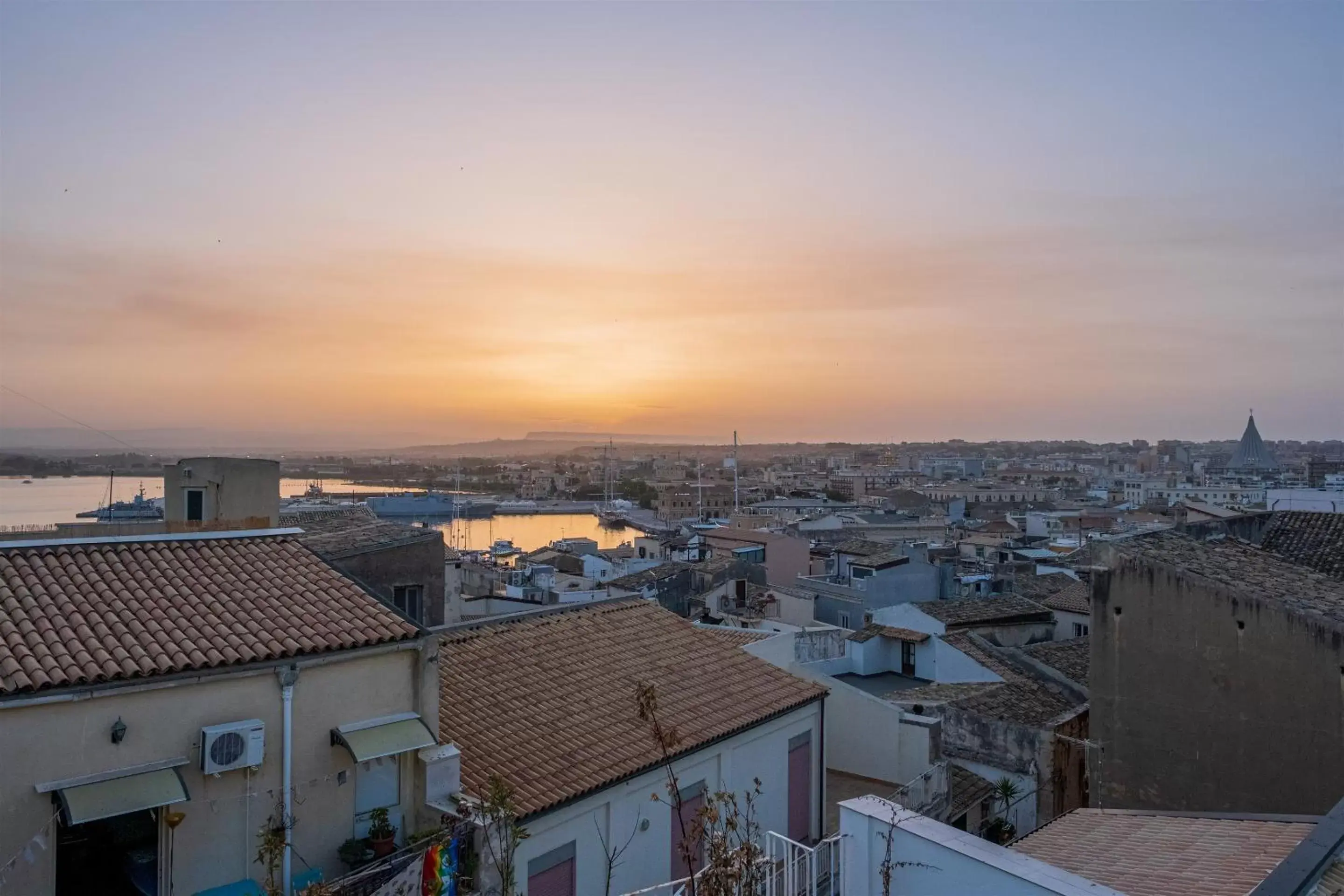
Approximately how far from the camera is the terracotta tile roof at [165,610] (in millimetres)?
4883

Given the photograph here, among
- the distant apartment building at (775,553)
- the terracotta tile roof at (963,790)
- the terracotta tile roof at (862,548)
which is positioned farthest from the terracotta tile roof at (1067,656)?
the distant apartment building at (775,553)

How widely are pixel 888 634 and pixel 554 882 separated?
1114 centimetres

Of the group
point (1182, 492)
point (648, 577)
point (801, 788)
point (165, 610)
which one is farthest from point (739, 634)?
point (1182, 492)

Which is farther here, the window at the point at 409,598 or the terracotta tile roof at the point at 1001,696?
the terracotta tile roof at the point at 1001,696

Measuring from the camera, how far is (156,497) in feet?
92.6

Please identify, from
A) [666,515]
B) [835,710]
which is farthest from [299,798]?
[666,515]

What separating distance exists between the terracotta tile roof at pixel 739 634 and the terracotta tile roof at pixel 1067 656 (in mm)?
4923

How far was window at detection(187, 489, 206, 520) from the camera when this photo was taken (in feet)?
27.4

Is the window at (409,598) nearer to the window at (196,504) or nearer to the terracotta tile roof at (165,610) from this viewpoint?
the window at (196,504)

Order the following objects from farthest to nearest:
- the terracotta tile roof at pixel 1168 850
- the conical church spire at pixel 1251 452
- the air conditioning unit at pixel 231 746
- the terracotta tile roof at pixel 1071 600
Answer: the conical church spire at pixel 1251 452 < the terracotta tile roof at pixel 1071 600 < the air conditioning unit at pixel 231 746 < the terracotta tile roof at pixel 1168 850

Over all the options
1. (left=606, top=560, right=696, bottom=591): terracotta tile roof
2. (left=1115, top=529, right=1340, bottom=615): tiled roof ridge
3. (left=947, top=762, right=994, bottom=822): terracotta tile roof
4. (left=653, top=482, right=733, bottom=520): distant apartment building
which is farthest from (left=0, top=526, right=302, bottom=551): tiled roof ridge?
(left=653, top=482, right=733, bottom=520): distant apartment building

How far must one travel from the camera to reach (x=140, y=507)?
15.9 meters

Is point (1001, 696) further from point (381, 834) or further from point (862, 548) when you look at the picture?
point (862, 548)

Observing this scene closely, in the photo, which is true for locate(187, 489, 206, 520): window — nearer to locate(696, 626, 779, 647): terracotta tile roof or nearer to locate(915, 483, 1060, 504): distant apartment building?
locate(696, 626, 779, 647): terracotta tile roof
